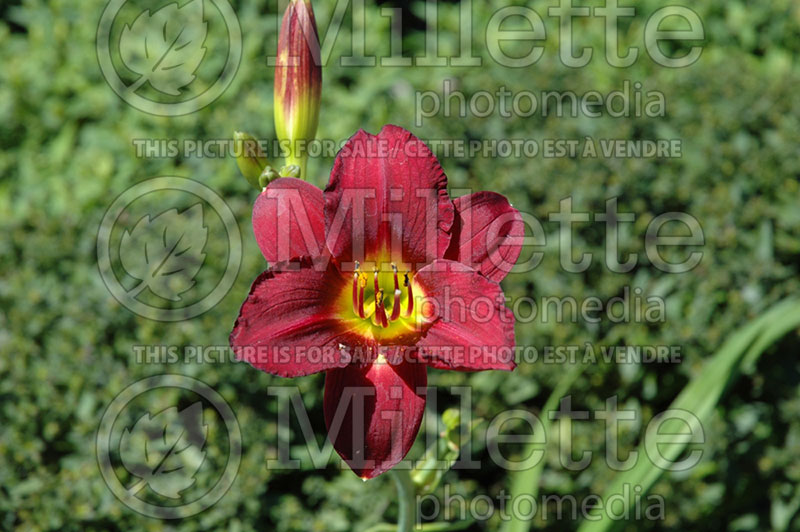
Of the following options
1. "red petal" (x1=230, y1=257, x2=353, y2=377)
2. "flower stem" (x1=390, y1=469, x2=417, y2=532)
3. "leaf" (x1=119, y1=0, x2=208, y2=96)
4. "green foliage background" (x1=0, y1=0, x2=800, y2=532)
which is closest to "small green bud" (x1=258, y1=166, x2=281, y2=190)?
"red petal" (x1=230, y1=257, x2=353, y2=377)

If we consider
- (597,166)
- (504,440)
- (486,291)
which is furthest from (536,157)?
(486,291)

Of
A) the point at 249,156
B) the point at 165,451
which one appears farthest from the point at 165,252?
the point at 249,156

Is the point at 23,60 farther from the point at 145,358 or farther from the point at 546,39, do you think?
Answer: the point at 546,39

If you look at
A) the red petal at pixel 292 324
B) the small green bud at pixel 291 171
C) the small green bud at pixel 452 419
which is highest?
the small green bud at pixel 291 171

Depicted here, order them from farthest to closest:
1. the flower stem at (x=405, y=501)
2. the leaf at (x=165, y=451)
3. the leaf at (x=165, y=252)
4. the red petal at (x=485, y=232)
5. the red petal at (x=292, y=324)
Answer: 1. the leaf at (x=165, y=252)
2. the leaf at (x=165, y=451)
3. the flower stem at (x=405, y=501)
4. the red petal at (x=485, y=232)
5. the red petal at (x=292, y=324)

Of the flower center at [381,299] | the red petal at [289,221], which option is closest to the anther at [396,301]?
the flower center at [381,299]

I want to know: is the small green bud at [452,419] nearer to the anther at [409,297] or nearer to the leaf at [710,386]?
the anther at [409,297]

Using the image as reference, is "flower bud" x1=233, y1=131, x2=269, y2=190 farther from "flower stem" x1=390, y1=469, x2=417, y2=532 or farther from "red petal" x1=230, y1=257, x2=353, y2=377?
"flower stem" x1=390, y1=469, x2=417, y2=532

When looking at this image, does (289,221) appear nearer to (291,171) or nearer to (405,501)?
(291,171)
